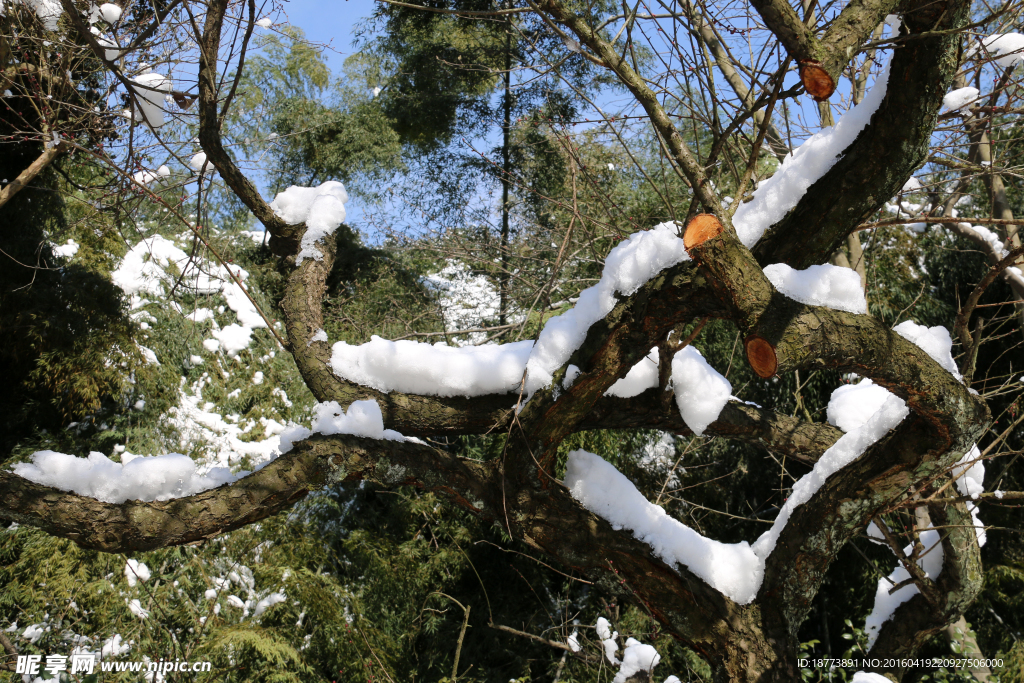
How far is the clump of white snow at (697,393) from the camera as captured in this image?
1836 millimetres

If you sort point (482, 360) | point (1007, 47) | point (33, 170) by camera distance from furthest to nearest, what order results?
point (33, 170) < point (1007, 47) < point (482, 360)

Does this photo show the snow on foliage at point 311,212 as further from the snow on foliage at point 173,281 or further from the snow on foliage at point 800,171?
the snow on foliage at point 173,281

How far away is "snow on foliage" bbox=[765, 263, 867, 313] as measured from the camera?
136cm

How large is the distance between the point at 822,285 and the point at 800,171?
1.18 feet

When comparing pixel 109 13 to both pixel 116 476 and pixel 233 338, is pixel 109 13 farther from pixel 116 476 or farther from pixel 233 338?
pixel 233 338

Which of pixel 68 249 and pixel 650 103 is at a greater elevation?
pixel 68 249

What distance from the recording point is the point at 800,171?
158cm

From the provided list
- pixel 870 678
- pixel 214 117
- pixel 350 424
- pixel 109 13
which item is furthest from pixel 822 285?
pixel 109 13

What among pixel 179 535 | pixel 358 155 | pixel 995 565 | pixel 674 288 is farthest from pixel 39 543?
pixel 995 565

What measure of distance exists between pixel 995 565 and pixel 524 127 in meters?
3.96

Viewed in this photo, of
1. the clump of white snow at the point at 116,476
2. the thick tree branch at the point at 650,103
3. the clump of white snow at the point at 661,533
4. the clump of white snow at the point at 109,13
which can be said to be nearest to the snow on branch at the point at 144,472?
the clump of white snow at the point at 116,476

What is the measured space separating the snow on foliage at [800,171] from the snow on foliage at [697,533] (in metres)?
0.64

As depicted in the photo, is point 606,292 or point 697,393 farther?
point 697,393

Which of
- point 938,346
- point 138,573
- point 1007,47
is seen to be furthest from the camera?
point 138,573
